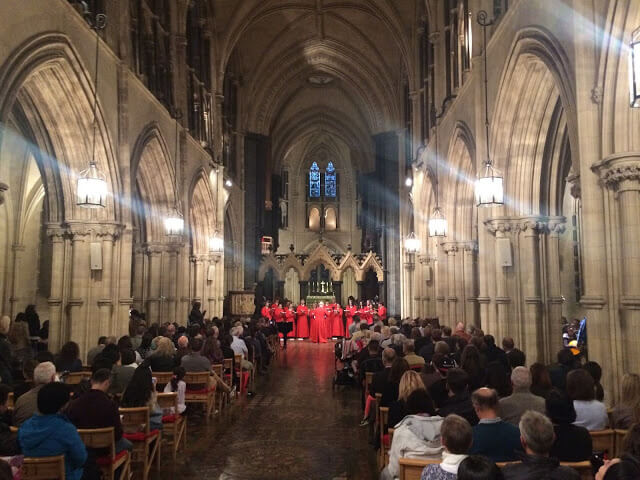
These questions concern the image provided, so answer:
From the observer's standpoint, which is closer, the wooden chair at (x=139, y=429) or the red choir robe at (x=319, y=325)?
the wooden chair at (x=139, y=429)

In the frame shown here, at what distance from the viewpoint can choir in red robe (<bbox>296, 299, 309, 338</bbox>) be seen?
24.9 m

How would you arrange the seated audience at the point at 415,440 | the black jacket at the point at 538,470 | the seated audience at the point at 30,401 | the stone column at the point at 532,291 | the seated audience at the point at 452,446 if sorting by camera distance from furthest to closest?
1. the stone column at the point at 532,291
2. the seated audience at the point at 30,401
3. the seated audience at the point at 415,440
4. the seated audience at the point at 452,446
5. the black jacket at the point at 538,470

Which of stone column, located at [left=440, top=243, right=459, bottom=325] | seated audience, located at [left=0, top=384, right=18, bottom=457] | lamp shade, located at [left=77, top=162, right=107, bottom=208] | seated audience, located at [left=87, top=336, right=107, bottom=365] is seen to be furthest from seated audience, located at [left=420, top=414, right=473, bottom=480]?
stone column, located at [left=440, top=243, right=459, bottom=325]

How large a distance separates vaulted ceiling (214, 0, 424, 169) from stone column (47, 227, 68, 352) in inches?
533

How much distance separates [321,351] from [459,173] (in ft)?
27.4

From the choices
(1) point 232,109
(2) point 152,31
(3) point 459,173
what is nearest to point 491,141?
(3) point 459,173

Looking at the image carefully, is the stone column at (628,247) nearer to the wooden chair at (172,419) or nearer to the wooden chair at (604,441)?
the wooden chair at (604,441)

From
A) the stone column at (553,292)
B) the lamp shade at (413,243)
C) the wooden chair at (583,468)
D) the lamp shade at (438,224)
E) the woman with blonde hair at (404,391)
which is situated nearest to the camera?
the wooden chair at (583,468)

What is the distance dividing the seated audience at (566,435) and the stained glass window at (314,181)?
41.5m

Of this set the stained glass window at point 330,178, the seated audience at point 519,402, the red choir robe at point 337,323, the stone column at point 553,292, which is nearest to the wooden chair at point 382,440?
the seated audience at point 519,402

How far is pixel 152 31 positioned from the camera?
15.8 m

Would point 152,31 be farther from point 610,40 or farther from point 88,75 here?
point 610,40

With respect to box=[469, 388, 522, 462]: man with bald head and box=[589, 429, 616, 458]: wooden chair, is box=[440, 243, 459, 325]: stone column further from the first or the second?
box=[469, 388, 522, 462]: man with bald head

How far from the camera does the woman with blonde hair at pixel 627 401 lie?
462cm
